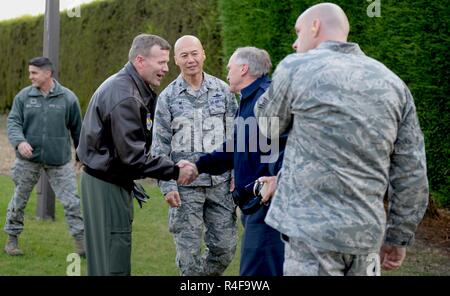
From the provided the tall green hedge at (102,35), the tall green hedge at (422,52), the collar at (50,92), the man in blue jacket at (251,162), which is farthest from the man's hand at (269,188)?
the tall green hedge at (102,35)

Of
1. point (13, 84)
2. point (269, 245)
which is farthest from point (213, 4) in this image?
point (13, 84)

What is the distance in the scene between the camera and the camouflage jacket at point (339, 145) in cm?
363

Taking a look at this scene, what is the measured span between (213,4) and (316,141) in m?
10.3

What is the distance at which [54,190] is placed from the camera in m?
8.15

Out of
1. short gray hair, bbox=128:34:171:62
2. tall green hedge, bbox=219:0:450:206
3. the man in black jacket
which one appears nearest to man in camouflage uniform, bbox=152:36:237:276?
short gray hair, bbox=128:34:171:62

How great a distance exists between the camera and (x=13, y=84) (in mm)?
27516

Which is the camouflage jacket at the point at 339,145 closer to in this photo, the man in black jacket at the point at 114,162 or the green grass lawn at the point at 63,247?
the man in black jacket at the point at 114,162

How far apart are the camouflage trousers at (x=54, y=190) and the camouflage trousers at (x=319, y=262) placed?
14.8ft

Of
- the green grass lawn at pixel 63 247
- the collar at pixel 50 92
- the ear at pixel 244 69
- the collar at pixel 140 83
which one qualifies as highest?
the ear at pixel 244 69

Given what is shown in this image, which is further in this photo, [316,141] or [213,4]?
[213,4]

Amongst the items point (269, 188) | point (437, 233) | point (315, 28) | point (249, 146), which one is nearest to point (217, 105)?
point (249, 146)

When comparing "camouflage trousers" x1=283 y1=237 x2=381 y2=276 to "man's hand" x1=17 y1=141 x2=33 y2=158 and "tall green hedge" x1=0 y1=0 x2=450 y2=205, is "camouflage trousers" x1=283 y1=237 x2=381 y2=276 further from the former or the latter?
"man's hand" x1=17 y1=141 x2=33 y2=158

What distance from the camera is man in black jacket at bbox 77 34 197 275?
4.97 meters

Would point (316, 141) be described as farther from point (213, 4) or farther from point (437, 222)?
point (213, 4)
